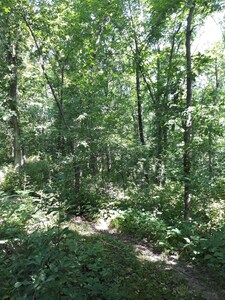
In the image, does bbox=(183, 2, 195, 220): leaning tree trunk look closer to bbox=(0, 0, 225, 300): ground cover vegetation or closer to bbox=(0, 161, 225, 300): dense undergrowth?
bbox=(0, 0, 225, 300): ground cover vegetation

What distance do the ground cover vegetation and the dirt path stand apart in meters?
0.12

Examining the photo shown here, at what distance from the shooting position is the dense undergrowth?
2.37 meters

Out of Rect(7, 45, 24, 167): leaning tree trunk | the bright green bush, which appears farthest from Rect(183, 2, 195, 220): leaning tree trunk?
Rect(7, 45, 24, 167): leaning tree trunk

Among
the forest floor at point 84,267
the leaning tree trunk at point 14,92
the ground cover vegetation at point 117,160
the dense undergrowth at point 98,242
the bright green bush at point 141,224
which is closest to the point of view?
the forest floor at point 84,267

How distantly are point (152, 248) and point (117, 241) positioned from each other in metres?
0.81

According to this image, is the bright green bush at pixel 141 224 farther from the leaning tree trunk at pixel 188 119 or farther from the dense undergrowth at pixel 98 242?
the leaning tree trunk at pixel 188 119

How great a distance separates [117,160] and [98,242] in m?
4.37

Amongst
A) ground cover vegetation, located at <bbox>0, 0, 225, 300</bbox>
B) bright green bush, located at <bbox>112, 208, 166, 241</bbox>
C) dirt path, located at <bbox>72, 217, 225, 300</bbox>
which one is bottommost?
dirt path, located at <bbox>72, 217, 225, 300</bbox>

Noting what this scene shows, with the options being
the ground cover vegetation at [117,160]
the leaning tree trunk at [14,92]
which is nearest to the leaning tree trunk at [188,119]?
the ground cover vegetation at [117,160]

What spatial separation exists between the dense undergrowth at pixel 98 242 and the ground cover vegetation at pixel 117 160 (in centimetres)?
3

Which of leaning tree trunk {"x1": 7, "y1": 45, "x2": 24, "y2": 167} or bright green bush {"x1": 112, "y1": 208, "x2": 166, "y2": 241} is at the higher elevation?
leaning tree trunk {"x1": 7, "y1": 45, "x2": 24, "y2": 167}

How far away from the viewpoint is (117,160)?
8.53 meters

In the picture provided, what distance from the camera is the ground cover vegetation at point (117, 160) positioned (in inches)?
151

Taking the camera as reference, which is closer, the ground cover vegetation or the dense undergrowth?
the dense undergrowth
